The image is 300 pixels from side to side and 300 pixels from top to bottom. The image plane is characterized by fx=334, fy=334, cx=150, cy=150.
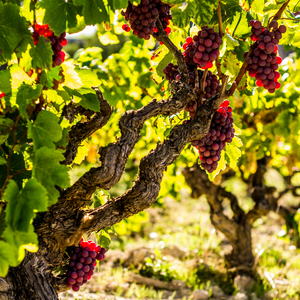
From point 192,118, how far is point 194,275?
3039mm

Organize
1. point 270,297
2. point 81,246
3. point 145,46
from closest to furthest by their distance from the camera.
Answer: point 81,246 < point 145,46 < point 270,297

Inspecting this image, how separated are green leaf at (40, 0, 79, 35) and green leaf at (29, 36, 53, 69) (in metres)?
0.06

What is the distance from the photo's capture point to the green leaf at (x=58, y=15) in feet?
3.65

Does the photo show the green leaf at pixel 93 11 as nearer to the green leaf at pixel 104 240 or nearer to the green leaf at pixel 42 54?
the green leaf at pixel 42 54

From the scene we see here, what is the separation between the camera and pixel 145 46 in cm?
334

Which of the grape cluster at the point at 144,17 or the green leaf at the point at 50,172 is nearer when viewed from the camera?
the green leaf at the point at 50,172

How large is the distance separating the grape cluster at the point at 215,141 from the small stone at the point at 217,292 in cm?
264

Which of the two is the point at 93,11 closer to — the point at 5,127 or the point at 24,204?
the point at 5,127

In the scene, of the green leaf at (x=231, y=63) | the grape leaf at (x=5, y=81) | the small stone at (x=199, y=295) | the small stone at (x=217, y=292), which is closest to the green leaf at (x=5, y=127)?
the grape leaf at (x=5, y=81)

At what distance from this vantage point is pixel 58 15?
3.70ft

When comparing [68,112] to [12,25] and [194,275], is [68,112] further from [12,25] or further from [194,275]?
[194,275]

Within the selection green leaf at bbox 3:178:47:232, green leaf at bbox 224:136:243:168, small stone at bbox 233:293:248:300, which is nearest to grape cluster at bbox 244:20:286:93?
green leaf at bbox 224:136:243:168

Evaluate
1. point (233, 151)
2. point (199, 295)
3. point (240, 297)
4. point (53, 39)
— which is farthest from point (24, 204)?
point (240, 297)

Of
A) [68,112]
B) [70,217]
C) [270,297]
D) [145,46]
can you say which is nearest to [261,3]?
[68,112]
